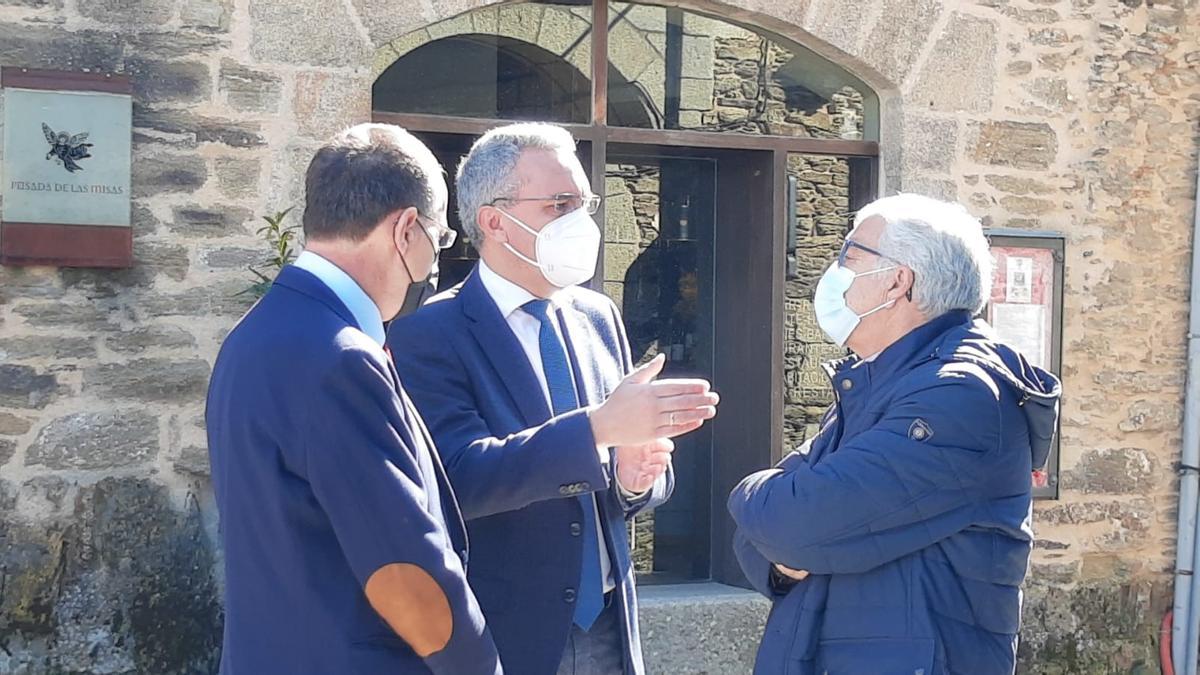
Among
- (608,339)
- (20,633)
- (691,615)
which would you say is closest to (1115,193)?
(691,615)

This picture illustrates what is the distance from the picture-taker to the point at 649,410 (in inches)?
96.1

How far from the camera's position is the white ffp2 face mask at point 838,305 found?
288 centimetres

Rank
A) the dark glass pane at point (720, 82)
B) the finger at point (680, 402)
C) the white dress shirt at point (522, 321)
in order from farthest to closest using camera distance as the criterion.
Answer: the dark glass pane at point (720, 82), the white dress shirt at point (522, 321), the finger at point (680, 402)

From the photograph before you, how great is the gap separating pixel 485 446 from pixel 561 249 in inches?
18.9

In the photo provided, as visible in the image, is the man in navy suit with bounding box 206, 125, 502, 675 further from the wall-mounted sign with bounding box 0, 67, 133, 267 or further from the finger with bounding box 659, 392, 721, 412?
the wall-mounted sign with bounding box 0, 67, 133, 267

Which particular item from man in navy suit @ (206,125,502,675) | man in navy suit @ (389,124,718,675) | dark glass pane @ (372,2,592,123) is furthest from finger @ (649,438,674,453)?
dark glass pane @ (372,2,592,123)

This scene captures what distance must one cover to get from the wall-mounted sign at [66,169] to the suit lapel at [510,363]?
2.15m

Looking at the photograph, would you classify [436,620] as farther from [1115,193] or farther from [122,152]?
[1115,193]

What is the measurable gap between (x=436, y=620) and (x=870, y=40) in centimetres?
411

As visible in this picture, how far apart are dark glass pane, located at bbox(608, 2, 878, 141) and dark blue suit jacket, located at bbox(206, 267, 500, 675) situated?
3.45 m

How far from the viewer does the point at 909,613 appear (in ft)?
8.34

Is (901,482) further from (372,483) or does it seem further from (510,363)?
(372,483)

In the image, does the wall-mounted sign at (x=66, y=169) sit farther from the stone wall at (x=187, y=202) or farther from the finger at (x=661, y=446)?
the finger at (x=661, y=446)

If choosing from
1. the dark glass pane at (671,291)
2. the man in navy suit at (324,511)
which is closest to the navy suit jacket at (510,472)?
the man in navy suit at (324,511)
